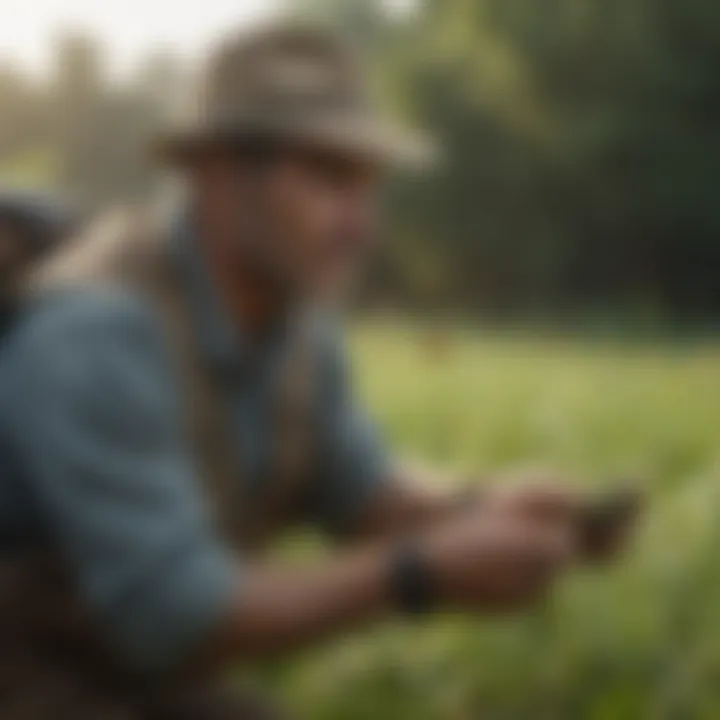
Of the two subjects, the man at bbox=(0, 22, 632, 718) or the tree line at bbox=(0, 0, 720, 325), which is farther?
the tree line at bbox=(0, 0, 720, 325)

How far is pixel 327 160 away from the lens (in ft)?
2.47

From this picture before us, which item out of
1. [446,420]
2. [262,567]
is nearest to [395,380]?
[446,420]

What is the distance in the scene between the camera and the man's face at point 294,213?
0.74 m

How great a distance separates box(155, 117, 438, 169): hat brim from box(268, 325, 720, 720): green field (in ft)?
0.41

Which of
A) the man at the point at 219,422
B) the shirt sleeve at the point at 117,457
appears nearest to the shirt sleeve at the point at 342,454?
the man at the point at 219,422

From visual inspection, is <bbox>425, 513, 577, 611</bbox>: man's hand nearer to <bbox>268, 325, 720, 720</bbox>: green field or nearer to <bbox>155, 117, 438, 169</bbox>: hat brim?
<bbox>268, 325, 720, 720</bbox>: green field

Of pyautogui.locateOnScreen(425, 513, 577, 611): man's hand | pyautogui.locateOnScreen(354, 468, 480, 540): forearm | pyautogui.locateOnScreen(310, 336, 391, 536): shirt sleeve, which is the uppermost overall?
pyautogui.locateOnScreen(310, 336, 391, 536): shirt sleeve

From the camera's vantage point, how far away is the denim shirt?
720mm

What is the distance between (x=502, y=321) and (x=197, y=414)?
0.20 m

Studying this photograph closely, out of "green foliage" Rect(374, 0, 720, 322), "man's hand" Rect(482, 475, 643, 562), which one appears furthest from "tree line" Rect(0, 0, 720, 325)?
"man's hand" Rect(482, 475, 643, 562)

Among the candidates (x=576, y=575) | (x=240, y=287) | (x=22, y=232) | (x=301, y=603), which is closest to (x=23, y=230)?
(x=22, y=232)

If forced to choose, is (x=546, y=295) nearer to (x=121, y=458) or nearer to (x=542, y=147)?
(x=542, y=147)

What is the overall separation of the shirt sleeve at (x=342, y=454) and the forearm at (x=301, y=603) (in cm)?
6

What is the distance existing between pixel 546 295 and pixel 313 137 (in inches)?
8.0
